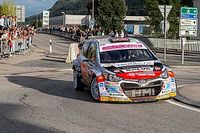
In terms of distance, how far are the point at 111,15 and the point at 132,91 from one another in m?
49.2

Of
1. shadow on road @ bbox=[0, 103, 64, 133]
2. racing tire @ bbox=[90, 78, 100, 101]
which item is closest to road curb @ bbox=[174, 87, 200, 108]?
racing tire @ bbox=[90, 78, 100, 101]

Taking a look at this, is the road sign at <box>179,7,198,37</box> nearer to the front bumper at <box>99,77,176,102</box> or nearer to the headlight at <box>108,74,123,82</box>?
the front bumper at <box>99,77,176,102</box>

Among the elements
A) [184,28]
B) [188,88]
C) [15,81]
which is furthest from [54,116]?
[184,28]

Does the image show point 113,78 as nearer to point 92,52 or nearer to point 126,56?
point 126,56

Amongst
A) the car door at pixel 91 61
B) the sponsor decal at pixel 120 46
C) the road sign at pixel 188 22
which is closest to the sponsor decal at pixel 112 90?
the car door at pixel 91 61

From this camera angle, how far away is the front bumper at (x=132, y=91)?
10.5 meters

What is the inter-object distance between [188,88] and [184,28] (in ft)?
40.7

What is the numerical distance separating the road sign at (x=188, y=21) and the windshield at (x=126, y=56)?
13.5 meters

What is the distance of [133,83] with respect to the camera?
10492 mm

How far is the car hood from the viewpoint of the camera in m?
10.5

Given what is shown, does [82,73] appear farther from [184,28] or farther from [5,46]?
[5,46]

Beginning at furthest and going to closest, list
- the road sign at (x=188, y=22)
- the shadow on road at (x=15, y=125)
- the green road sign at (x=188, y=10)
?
the road sign at (x=188, y=22), the green road sign at (x=188, y=10), the shadow on road at (x=15, y=125)

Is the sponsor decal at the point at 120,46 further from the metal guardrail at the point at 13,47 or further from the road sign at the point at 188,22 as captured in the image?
the metal guardrail at the point at 13,47

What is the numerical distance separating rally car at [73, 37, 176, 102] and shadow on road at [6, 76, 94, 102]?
60cm
